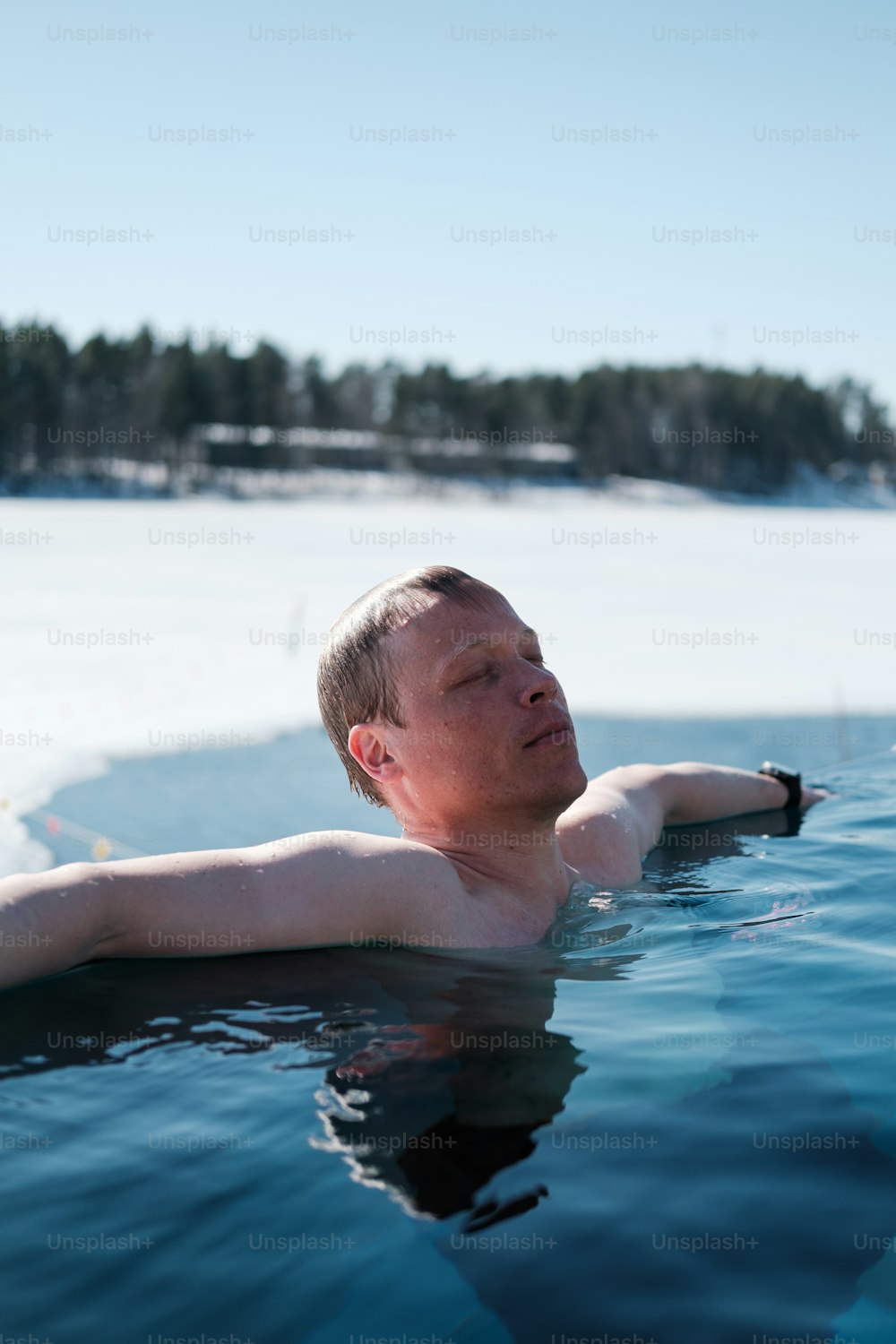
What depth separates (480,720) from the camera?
250cm

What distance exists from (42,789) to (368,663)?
8.27 feet

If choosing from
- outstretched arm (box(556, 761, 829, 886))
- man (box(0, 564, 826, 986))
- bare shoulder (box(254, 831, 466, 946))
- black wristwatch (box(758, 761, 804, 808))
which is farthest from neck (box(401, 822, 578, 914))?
black wristwatch (box(758, 761, 804, 808))

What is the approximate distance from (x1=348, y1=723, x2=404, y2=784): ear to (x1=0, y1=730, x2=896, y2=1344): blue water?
399mm

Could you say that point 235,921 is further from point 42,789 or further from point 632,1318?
point 42,789

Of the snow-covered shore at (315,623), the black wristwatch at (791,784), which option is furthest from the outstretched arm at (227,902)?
the black wristwatch at (791,784)

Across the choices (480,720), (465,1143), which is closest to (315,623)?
(480,720)

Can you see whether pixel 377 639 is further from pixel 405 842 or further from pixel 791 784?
pixel 791 784

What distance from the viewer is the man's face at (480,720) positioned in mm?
2484

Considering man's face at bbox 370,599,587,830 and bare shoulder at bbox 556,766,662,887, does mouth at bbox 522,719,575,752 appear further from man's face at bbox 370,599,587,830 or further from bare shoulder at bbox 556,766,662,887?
bare shoulder at bbox 556,766,662,887

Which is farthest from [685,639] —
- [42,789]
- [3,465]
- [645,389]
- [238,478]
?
[645,389]

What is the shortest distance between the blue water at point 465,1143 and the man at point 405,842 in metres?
0.14

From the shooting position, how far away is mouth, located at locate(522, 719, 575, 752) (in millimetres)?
2473

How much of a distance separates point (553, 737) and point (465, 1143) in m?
0.92

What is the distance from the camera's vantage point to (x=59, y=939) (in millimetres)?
2020
